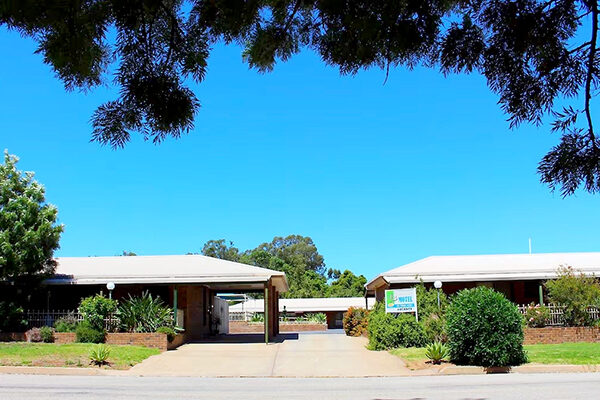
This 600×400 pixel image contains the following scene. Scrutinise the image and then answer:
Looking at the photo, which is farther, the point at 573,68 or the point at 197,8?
the point at 197,8

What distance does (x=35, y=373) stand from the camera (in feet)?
55.9

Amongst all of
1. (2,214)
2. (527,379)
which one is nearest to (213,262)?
(2,214)

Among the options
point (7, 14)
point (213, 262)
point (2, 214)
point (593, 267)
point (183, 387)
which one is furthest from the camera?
point (213, 262)

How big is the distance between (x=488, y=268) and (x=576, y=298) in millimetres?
6349

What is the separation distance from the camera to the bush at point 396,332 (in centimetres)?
2278

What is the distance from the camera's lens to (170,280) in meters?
26.5

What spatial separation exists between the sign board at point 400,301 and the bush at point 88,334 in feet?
34.8

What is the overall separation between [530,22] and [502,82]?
39 centimetres

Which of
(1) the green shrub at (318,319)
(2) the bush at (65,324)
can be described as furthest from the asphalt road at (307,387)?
(1) the green shrub at (318,319)

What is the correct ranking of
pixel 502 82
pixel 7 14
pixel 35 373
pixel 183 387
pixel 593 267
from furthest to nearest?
pixel 593 267 → pixel 35 373 → pixel 183 387 → pixel 502 82 → pixel 7 14

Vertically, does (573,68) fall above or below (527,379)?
above

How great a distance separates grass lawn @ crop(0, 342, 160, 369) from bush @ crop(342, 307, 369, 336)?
15460mm

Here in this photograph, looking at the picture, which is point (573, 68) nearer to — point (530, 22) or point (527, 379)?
point (530, 22)

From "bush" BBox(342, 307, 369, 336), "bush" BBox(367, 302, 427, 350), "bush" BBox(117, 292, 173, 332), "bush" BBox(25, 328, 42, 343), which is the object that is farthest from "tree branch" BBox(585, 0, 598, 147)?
"bush" BBox(342, 307, 369, 336)
